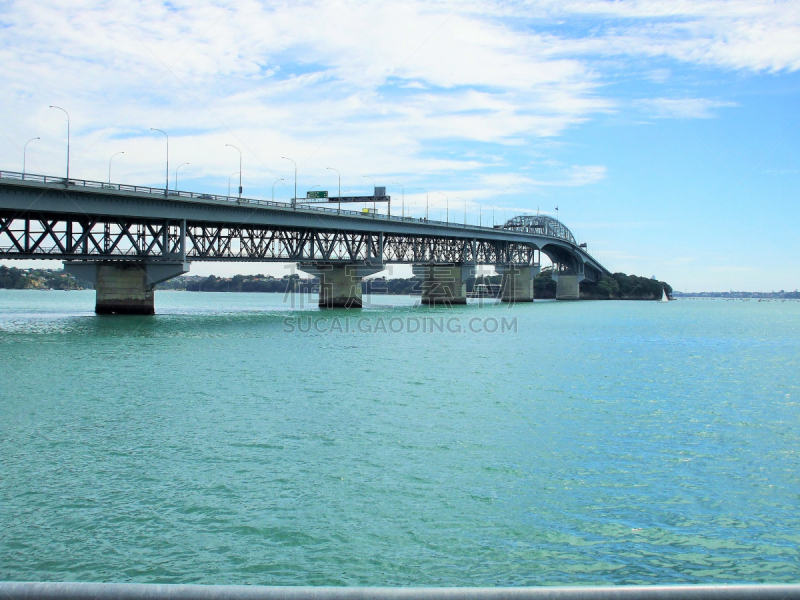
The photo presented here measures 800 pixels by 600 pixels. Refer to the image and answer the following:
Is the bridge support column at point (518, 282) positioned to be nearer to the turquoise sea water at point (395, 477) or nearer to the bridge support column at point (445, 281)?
the bridge support column at point (445, 281)

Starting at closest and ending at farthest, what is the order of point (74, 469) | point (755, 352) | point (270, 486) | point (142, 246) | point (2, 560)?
point (2, 560)
point (270, 486)
point (74, 469)
point (755, 352)
point (142, 246)

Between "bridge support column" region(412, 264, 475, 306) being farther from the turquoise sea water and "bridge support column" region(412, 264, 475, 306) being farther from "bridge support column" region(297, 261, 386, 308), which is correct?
the turquoise sea water

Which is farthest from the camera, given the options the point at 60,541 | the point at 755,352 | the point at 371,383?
the point at 755,352

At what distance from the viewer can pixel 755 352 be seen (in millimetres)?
48000

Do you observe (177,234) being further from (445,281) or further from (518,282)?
(518,282)

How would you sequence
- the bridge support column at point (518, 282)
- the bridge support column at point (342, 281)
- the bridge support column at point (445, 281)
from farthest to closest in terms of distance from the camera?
the bridge support column at point (518, 282), the bridge support column at point (445, 281), the bridge support column at point (342, 281)

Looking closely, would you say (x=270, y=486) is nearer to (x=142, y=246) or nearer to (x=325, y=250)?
(x=142, y=246)

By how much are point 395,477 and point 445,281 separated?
125178mm

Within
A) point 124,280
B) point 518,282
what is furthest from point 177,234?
→ point 518,282

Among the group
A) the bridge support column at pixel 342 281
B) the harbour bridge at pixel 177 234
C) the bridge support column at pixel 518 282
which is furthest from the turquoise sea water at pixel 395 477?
the bridge support column at pixel 518 282

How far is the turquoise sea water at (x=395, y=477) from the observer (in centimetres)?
976

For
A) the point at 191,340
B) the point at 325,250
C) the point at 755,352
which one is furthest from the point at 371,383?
the point at 325,250

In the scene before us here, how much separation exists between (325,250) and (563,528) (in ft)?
289

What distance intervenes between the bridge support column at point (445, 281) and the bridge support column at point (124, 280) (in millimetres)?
68213
